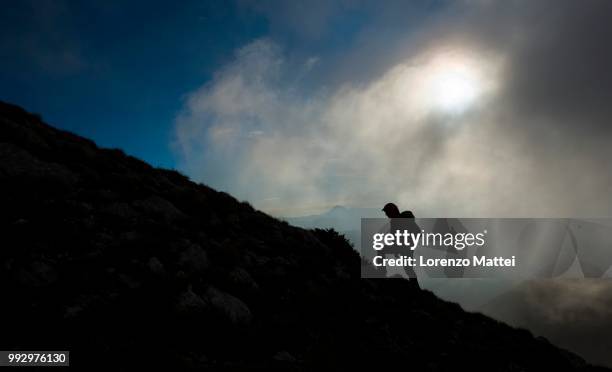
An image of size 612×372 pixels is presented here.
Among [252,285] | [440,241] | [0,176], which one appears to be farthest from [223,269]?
[440,241]

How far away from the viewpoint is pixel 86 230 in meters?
9.58

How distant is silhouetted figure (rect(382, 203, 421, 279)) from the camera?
1728 centimetres

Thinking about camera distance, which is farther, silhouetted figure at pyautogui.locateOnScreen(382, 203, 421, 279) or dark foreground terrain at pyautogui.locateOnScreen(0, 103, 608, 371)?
silhouetted figure at pyautogui.locateOnScreen(382, 203, 421, 279)

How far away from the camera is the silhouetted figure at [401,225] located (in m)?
17.3

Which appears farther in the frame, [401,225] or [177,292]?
[401,225]

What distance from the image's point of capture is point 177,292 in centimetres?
818

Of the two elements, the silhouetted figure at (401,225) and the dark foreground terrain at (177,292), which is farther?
the silhouetted figure at (401,225)

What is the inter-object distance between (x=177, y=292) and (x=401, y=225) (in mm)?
11717

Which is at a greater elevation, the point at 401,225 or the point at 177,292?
the point at 401,225

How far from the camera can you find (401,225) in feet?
56.6

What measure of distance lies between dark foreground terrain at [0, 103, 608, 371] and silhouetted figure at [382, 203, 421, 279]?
5.46 ft

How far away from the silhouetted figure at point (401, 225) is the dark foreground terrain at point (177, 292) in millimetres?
1666

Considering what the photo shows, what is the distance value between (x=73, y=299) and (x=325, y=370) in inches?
201

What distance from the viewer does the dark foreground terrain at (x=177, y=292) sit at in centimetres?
670
